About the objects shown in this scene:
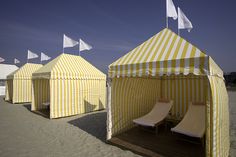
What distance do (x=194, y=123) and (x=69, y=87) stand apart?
239 inches

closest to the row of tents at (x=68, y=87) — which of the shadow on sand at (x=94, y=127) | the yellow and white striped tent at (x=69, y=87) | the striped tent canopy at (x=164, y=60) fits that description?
the yellow and white striped tent at (x=69, y=87)

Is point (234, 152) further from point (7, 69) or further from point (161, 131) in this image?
point (7, 69)

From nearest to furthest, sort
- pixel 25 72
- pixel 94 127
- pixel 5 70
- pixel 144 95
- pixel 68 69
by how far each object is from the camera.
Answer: pixel 94 127 → pixel 144 95 → pixel 68 69 → pixel 25 72 → pixel 5 70

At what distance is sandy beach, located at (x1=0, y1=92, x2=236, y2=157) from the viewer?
410 centimetres

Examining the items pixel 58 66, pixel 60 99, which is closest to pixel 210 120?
pixel 60 99

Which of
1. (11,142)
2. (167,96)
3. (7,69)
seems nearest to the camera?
(11,142)

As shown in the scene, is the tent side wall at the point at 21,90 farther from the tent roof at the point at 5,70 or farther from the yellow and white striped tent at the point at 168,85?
the tent roof at the point at 5,70

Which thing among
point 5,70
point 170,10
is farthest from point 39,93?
point 5,70

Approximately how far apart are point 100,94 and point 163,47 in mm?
6584

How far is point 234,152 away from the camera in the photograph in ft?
13.3

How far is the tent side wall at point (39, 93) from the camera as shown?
985 centimetres

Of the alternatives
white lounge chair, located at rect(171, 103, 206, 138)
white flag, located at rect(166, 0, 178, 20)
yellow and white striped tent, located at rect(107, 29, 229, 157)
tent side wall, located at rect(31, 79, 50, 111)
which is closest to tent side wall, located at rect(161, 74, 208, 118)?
yellow and white striped tent, located at rect(107, 29, 229, 157)

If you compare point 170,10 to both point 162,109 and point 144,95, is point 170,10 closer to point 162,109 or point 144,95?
point 144,95

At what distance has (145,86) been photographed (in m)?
6.70
